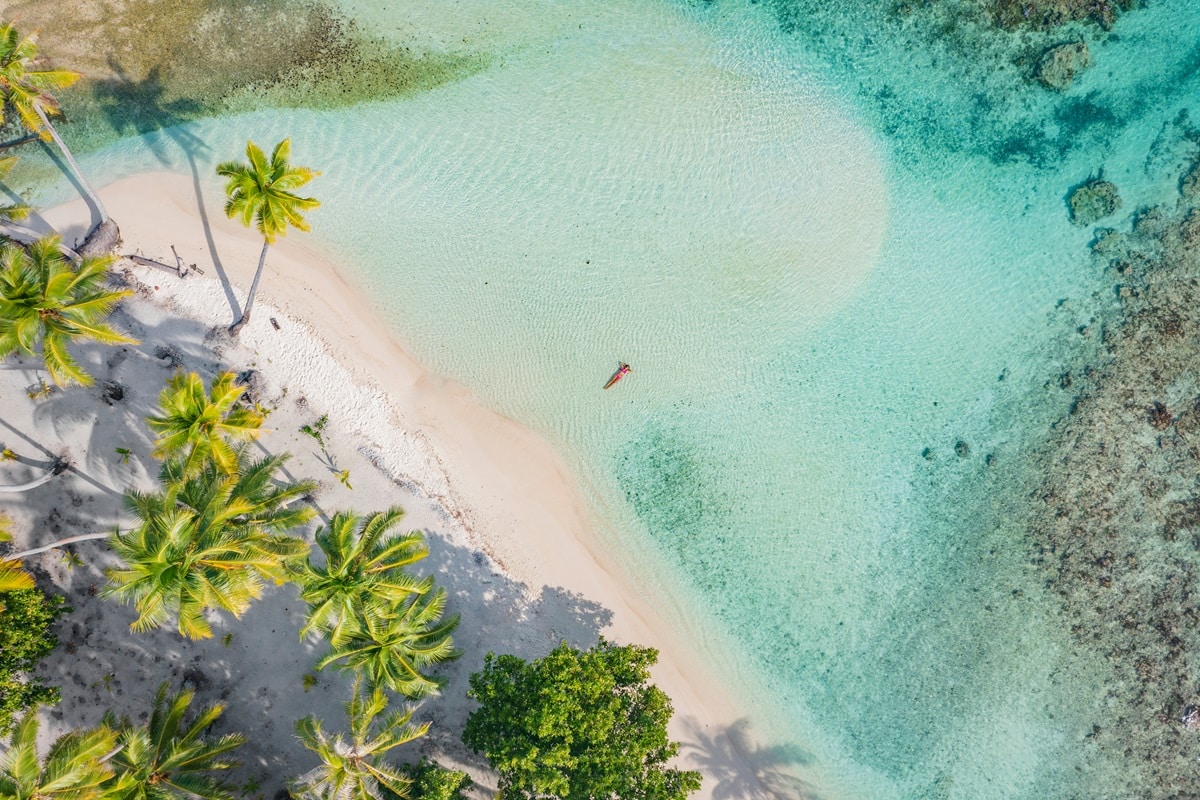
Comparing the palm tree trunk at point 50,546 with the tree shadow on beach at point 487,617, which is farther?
the tree shadow on beach at point 487,617

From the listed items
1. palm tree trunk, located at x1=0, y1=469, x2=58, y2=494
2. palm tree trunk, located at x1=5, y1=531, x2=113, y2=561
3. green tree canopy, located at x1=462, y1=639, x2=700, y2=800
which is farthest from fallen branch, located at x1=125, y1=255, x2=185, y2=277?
green tree canopy, located at x1=462, y1=639, x2=700, y2=800

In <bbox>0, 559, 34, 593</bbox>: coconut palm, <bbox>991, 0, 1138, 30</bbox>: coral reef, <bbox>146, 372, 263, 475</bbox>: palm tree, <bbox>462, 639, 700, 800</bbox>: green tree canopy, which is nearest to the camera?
<bbox>146, 372, 263, 475</bbox>: palm tree

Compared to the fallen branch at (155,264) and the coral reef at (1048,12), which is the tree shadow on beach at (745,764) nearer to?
the fallen branch at (155,264)

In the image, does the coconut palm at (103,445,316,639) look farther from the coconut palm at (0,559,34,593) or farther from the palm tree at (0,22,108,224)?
the palm tree at (0,22,108,224)

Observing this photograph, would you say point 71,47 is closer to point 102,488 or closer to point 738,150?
point 102,488

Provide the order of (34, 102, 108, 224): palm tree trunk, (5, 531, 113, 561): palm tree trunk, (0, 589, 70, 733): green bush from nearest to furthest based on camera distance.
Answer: (0, 589, 70, 733): green bush, (5, 531, 113, 561): palm tree trunk, (34, 102, 108, 224): palm tree trunk

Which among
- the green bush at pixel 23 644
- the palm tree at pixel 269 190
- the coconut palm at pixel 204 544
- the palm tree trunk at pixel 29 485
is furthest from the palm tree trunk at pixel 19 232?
the green bush at pixel 23 644
